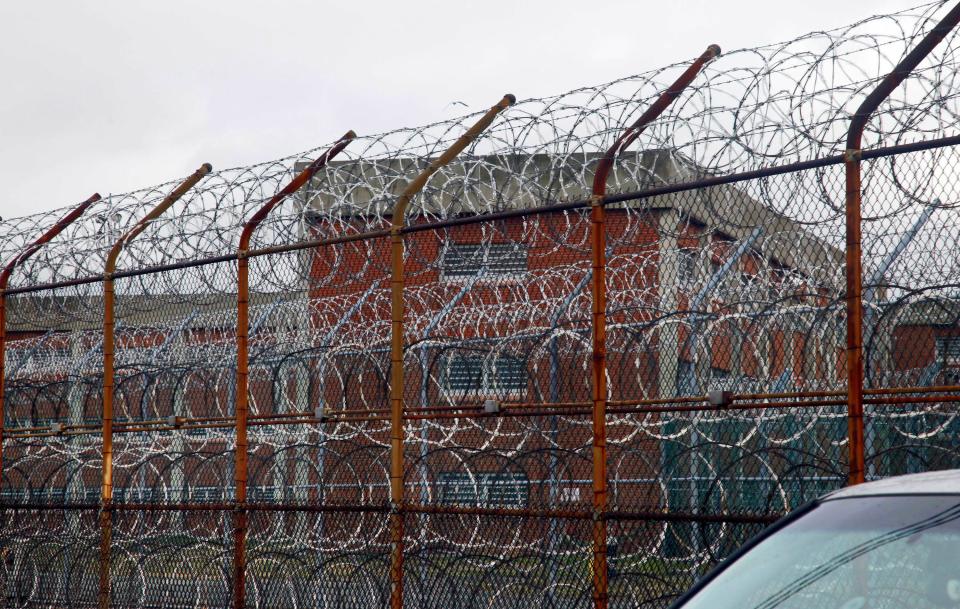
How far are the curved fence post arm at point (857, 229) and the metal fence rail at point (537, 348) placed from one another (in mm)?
11

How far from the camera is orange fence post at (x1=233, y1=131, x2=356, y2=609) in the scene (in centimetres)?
787

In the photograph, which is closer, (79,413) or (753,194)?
(753,194)

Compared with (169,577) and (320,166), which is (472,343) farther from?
(169,577)

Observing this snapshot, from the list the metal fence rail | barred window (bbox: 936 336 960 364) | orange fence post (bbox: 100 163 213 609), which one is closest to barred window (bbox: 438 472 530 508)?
the metal fence rail

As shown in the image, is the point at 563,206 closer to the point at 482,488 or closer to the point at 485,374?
the point at 485,374

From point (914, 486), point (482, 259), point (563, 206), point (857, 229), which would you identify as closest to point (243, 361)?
point (482, 259)

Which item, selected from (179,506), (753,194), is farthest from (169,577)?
(753,194)

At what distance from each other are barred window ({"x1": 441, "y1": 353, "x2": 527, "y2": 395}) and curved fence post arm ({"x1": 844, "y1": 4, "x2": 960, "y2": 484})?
2.50 meters

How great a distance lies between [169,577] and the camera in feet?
28.6

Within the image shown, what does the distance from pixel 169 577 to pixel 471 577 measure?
7.93 feet

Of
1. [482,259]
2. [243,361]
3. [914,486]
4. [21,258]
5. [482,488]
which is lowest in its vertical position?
[482,488]

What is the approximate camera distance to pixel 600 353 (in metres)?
6.15

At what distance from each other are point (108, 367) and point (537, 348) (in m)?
2.86

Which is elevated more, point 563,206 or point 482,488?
point 563,206
